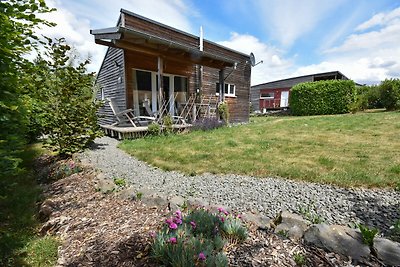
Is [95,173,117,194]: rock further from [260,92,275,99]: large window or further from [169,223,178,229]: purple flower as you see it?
[260,92,275,99]: large window

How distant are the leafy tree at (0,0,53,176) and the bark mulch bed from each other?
91 centimetres

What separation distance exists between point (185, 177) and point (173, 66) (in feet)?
26.6

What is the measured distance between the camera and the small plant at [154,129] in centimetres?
786

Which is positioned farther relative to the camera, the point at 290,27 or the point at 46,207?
the point at 290,27

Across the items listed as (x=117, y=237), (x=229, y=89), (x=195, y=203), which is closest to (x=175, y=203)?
(x=195, y=203)

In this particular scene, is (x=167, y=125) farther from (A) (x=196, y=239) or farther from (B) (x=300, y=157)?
(A) (x=196, y=239)

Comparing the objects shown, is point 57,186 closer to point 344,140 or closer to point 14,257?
point 14,257

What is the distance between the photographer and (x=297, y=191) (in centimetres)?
302

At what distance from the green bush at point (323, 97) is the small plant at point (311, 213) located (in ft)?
57.8

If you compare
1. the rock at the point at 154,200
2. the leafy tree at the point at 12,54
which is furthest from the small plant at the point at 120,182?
the leafy tree at the point at 12,54

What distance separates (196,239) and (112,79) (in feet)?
34.0

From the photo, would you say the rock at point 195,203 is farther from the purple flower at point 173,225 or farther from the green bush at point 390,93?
the green bush at point 390,93

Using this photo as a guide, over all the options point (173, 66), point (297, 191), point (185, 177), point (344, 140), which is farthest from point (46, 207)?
point (173, 66)

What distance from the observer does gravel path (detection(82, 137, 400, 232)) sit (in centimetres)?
238
